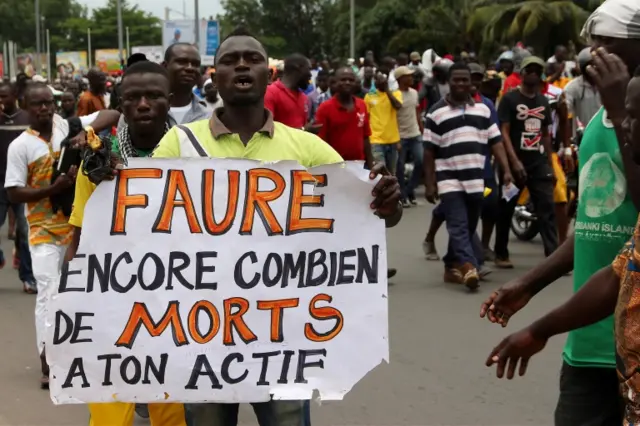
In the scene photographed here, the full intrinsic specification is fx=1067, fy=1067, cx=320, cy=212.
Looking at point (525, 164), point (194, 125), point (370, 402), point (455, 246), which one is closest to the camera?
point (194, 125)

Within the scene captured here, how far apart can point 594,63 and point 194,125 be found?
1.40m

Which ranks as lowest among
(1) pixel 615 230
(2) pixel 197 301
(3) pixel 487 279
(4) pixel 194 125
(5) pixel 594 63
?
(3) pixel 487 279

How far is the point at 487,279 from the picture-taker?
9227 mm

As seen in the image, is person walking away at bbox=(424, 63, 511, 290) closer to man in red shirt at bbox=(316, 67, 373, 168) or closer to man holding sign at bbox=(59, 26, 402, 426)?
man in red shirt at bbox=(316, 67, 373, 168)

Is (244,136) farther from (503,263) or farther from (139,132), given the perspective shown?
(503,263)

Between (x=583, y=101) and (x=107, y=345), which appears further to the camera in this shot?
Answer: (x=583, y=101)

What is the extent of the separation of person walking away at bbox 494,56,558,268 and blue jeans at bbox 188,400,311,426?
19.1 ft

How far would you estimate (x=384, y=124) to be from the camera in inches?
533

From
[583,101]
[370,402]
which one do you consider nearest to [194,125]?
[370,402]

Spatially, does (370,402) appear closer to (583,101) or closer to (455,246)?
(455,246)

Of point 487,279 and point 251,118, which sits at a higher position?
point 251,118

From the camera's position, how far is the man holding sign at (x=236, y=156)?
357 cm

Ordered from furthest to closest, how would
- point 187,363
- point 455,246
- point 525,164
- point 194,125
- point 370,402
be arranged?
point 525,164 → point 455,246 → point 370,402 → point 194,125 → point 187,363

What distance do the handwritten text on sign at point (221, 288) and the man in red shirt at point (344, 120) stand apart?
607 centimetres
